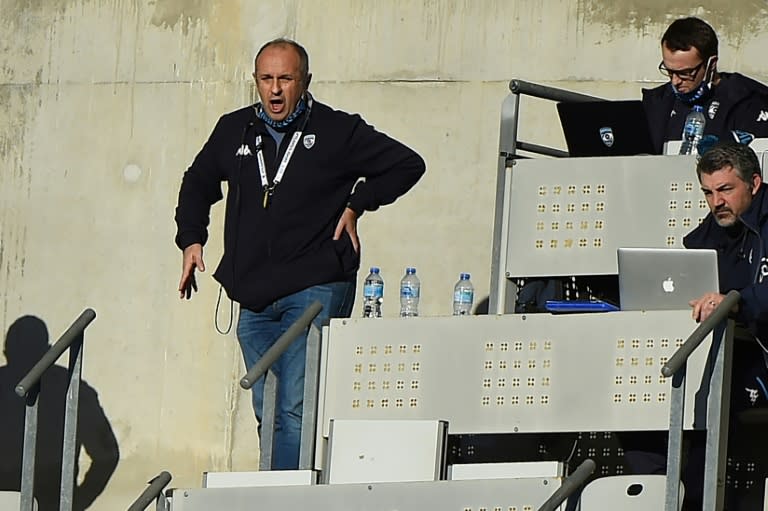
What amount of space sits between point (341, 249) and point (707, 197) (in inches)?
52.7

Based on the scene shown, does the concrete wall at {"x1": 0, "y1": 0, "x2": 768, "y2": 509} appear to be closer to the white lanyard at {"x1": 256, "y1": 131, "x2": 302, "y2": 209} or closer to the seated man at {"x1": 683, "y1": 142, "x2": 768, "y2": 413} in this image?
the white lanyard at {"x1": 256, "y1": 131, "x2": 302, "y2": 209}

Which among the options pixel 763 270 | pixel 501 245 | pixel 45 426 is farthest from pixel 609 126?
pixel 45 426

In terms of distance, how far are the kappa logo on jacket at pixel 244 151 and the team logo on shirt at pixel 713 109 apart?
1.65 meters

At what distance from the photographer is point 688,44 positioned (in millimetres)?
7277

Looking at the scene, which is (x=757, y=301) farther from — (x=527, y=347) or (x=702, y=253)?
(x=527, y=347)

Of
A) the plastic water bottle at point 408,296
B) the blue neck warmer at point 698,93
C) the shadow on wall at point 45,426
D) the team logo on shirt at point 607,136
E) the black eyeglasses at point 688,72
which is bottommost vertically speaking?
the shadow on wall at point 45,426

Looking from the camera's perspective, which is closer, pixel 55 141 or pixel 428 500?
pixel 428 500

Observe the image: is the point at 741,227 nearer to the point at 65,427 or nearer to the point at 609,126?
the point at 609,126

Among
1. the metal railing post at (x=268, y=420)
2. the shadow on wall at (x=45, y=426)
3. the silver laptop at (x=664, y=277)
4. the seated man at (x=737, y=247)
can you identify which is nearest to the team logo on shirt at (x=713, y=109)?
the seated man at (x=737, y=247)

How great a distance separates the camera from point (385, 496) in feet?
21.7

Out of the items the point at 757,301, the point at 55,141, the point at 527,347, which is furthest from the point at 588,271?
the point at 55,141

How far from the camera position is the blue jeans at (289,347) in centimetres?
720

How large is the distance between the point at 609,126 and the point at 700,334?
4.45 feet

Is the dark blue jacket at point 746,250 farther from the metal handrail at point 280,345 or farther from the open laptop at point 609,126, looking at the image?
the metal handrail at point 280,345
